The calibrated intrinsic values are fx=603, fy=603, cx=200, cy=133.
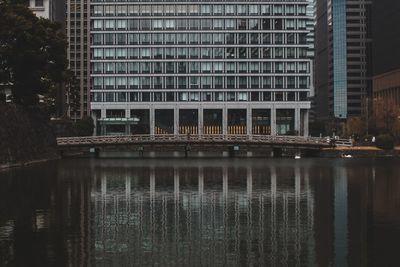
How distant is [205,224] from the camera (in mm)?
28891

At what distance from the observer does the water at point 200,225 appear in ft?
70.6

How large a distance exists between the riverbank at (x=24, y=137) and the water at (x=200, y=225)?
1175 inches

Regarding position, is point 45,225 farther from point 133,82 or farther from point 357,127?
point 133,82

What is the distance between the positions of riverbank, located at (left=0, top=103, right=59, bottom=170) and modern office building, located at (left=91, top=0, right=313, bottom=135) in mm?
75938

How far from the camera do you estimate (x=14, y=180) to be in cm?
5712

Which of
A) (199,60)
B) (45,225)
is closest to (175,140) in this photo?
(199,60)

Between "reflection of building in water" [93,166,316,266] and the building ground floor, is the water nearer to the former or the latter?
"reflection of building in water" [93,166,316,266]

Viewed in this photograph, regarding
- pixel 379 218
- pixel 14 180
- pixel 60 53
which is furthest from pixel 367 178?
pixel 60 53

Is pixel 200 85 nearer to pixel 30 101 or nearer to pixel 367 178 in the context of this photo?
pixel 30 101

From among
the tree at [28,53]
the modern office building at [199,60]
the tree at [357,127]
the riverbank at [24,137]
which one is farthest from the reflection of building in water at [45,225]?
the modern office building at [199,60]

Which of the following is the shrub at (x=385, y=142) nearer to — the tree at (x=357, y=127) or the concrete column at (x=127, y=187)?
the tree at (x=357, y=127)

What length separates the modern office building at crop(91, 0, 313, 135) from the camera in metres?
184

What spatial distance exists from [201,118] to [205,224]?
15674 cm

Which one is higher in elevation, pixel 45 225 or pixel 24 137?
pixel 24 137
